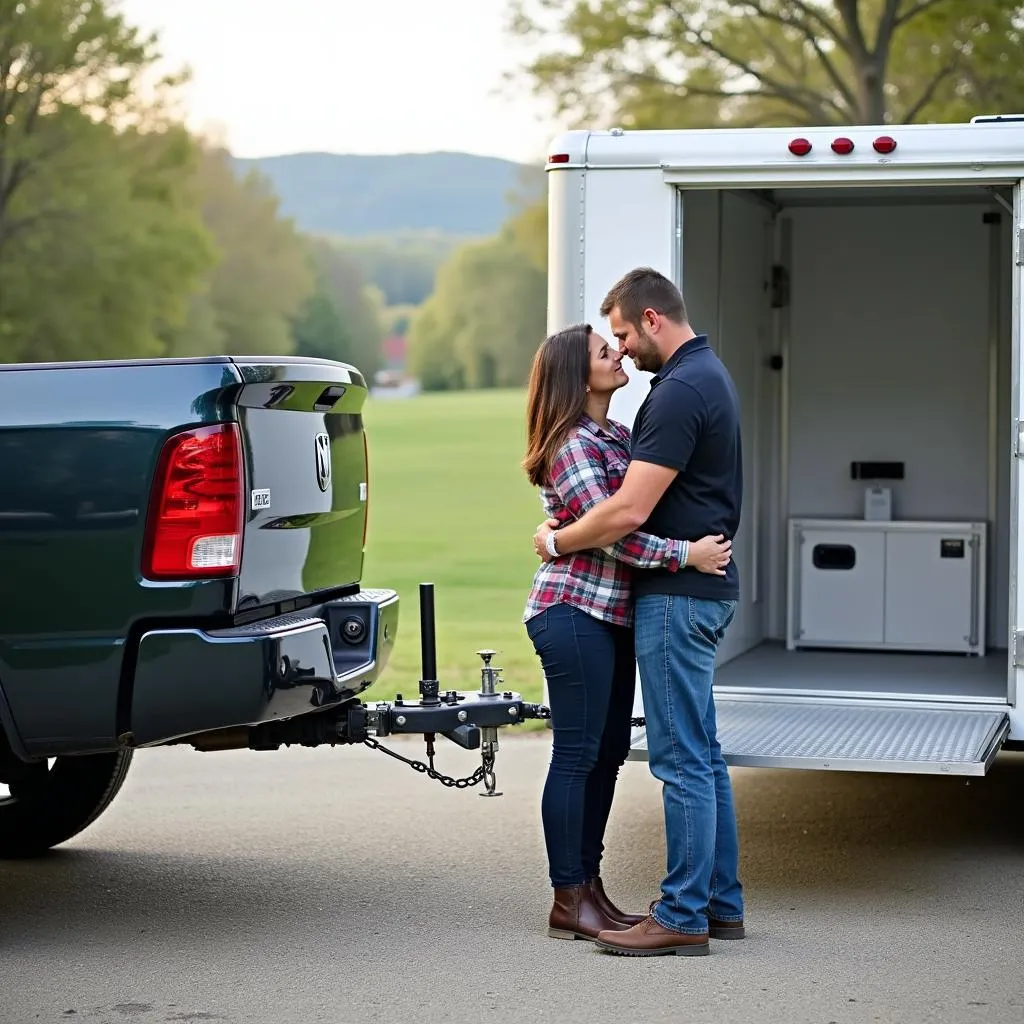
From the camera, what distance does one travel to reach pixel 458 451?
46.2 meters

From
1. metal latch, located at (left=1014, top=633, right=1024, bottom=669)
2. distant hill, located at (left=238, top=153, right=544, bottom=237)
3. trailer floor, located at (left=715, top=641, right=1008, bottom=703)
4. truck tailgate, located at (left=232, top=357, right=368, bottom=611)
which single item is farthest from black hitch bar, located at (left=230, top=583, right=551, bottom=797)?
distant hill, located at (left=238, top=153, right=544, bottom=237)

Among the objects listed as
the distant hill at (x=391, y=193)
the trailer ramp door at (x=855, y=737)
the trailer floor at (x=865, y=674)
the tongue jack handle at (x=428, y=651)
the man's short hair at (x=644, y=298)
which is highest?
the distant hill at (x=391, y=193)

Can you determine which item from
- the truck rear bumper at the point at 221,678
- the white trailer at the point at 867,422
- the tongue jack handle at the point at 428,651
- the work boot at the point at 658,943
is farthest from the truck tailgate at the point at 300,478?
the white trailer at the point at 867,422

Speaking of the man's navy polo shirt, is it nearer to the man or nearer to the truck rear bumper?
the man

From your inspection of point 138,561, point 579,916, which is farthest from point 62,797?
point 579,916

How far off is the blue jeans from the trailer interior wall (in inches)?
127

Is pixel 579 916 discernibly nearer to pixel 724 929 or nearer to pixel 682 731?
pixel 724 929

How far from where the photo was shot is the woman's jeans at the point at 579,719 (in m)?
4.98

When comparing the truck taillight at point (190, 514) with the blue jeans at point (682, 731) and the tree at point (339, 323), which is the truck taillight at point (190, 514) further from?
the tree at point (339, 323)

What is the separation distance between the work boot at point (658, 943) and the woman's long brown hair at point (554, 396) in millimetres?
1292

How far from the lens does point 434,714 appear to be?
17.0ft

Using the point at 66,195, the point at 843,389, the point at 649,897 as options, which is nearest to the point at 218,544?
the point at 649,897

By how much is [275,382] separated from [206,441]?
0.34 metres

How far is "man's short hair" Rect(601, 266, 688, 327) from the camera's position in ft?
16.4
